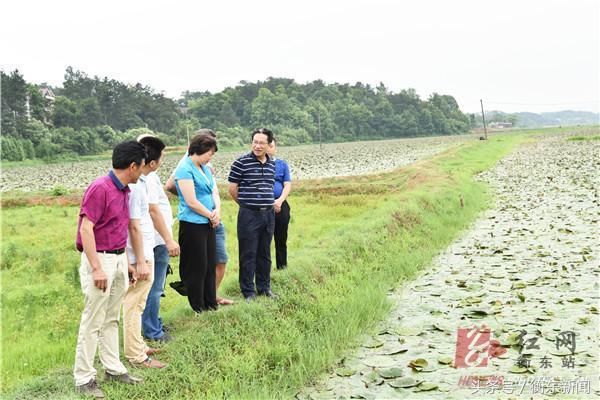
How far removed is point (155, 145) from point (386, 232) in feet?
16.7

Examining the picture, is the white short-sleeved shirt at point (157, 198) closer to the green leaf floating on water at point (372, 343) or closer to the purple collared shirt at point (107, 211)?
the purple collared shirt at point (107, 211)

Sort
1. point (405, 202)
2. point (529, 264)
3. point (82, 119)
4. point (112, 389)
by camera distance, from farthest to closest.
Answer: point (82, 119)
point (405, 202)
point (529, 264)
point (112, 389)

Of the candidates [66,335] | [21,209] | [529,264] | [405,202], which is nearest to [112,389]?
[66,335]

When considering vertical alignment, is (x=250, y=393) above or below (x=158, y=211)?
below

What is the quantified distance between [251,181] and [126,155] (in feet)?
5.99

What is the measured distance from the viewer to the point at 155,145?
3.92 metres

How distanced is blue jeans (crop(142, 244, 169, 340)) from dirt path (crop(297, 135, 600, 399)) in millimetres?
1378

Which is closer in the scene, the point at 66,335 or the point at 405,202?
the point at 66,335

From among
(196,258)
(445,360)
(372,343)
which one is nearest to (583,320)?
(445,360)

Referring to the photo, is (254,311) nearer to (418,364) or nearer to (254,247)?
(254,247)

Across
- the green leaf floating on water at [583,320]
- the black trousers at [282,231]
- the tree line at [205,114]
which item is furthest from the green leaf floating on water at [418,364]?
the tree line at [205,114]

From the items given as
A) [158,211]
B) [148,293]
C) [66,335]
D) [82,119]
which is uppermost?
[82,119]

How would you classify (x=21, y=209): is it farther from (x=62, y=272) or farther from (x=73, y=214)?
(x=62, y=272)

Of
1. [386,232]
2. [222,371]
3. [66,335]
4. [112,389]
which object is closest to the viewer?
[112,389]
